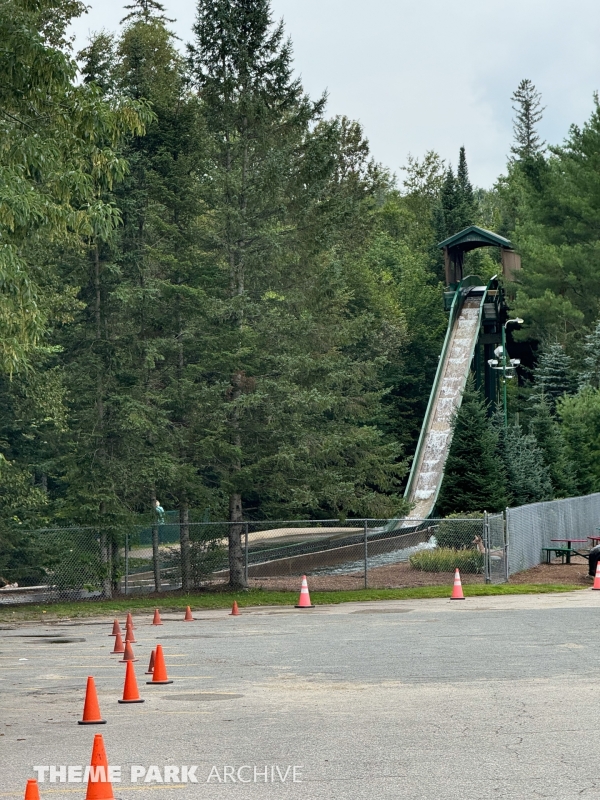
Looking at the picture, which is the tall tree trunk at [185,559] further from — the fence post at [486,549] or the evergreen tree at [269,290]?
the fence post at [486,549]

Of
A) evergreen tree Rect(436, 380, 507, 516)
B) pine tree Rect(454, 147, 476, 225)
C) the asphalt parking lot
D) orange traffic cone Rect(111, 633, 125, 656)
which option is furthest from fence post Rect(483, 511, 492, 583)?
pine tree Rect(454, 147, 476, 225)

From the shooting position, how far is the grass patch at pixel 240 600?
2947 cm

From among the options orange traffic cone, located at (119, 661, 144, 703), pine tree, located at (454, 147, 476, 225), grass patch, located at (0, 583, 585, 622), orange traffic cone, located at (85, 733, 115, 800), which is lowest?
grass patch, located at (0, 583, 585, 622)

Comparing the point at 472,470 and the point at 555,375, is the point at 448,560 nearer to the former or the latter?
the point at 472,470

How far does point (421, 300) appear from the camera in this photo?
81375 millimetres

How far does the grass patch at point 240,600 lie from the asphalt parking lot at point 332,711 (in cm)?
623

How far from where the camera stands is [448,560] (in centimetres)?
3500

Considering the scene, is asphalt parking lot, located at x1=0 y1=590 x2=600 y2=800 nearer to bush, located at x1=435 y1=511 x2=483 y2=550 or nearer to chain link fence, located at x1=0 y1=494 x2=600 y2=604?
chain link fence, located at x1=0 y1=494 x2=600 y2=604

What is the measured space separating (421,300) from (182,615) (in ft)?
183

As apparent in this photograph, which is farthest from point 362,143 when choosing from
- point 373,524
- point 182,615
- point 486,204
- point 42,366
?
point 182,615

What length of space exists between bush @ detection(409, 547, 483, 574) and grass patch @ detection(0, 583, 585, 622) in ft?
9.00

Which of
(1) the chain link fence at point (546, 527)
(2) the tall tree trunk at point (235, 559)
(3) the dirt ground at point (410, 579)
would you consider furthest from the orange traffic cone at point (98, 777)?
(2) the tall tree trunk at point (235, 559)

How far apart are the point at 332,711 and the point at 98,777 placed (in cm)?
533

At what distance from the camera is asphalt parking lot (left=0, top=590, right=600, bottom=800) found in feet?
31.3
